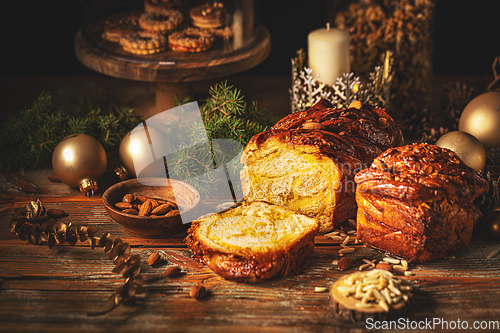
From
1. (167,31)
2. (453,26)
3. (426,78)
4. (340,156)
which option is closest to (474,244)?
(340,156)

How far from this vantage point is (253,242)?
222 cm

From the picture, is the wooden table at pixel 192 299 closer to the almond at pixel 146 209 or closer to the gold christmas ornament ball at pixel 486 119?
the almond at pixel 146 209

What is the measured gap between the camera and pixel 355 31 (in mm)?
3781

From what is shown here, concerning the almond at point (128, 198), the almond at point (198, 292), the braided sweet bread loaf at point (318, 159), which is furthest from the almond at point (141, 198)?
the almond at point (198, 292)

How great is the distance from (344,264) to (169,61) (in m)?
1.81

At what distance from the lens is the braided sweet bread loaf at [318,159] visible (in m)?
2.47

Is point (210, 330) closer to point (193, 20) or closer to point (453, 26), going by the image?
point (193, 20)

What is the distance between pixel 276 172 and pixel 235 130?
0.57m

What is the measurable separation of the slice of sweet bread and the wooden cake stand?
3.92 ft

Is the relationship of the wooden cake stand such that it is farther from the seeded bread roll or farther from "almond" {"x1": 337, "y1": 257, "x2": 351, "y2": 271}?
"almond" {"x1": 337, "y1": 257, "x2": 351, "y2": 271}

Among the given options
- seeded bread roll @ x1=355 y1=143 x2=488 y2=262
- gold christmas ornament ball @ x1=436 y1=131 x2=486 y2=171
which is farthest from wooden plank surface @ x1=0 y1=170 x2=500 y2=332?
gold christmas ornament ball @ x1=436 y1=131 x2=486 y2=171

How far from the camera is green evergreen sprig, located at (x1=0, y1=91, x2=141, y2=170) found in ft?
10.6

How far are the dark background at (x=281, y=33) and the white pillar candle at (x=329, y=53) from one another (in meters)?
1.05

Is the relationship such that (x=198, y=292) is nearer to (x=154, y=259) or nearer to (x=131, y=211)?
(x=154, y=259)
